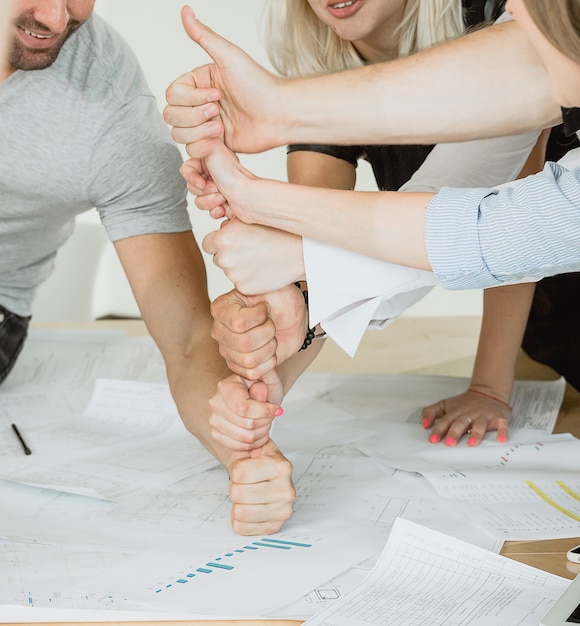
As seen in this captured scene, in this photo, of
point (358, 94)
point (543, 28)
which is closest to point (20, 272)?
point (358, 94)

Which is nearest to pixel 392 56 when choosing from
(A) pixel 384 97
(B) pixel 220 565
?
(A) pixel 384 97

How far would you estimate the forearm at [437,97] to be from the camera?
1102mm

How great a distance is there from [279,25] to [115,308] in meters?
1.96

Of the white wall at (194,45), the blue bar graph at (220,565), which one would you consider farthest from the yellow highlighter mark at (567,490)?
the white wall at (194,45)

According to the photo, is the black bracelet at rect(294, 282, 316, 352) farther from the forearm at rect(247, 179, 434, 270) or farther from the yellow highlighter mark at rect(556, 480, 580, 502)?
the yellow highlighter mark at rect(556, 480, 580, 502)

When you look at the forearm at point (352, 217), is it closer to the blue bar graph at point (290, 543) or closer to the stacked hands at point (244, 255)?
the stacked hands at point (244, 255)

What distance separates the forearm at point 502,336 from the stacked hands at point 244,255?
374mm

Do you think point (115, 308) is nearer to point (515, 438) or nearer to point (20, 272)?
point (20, 272)

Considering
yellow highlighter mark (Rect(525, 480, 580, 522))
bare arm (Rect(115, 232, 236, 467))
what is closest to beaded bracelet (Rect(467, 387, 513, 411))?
yellow highlighter mark (Rect(525, 480, 580, 522))

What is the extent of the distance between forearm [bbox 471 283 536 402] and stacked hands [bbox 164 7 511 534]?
1.23ft

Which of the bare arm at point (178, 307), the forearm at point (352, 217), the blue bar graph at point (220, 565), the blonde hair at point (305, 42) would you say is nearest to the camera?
the blue bar graph at point (220, 565)

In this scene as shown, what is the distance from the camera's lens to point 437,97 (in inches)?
43.8

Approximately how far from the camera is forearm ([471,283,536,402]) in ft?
4.60

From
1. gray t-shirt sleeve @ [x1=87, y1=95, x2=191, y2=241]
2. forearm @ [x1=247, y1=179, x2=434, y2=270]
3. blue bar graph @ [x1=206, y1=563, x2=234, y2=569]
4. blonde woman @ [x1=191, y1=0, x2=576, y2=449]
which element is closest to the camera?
blue bar graph @ [x1=206, y1=563, x2=234, y2=569]
